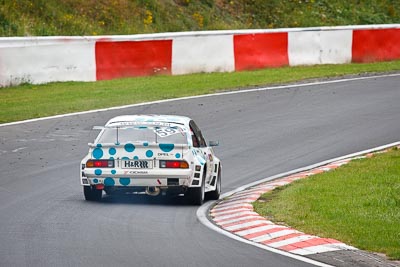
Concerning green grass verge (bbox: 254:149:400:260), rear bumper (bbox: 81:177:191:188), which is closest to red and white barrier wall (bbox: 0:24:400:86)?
A: green grass verge (bbox: 254:149:400:260)

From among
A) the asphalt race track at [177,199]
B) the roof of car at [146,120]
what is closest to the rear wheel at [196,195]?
the asphalt race track at [177,199]

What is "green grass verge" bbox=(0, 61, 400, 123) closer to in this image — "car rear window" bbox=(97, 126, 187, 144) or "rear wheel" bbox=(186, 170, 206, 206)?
"car rear window" bbox=(97, 126, 187, 144)

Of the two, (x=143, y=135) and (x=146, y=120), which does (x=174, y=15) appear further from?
(x=143, y=135)

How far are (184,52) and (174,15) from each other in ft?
22.1

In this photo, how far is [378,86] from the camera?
2808 cm

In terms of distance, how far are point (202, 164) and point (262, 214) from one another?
63.5 inches

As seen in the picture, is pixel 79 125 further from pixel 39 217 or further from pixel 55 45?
pixel 39 217

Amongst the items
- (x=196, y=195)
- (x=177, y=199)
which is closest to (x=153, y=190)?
(x=196, y=195)

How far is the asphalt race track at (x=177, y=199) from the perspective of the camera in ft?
34.3

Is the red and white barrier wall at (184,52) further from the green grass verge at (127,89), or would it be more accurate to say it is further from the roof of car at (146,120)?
the roof of car at (146,120)

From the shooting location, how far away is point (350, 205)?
13562mm

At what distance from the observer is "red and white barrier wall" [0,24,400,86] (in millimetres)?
26672

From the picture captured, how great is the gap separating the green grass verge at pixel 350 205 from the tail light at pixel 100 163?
197 cm

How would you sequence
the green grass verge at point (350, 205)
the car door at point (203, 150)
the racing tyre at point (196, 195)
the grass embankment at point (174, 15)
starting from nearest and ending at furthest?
the green grass verge at point (350, 205), the racing tyre at point (196, 195), the car door at point (203, 150), the grass embankment at point (174, 15)
